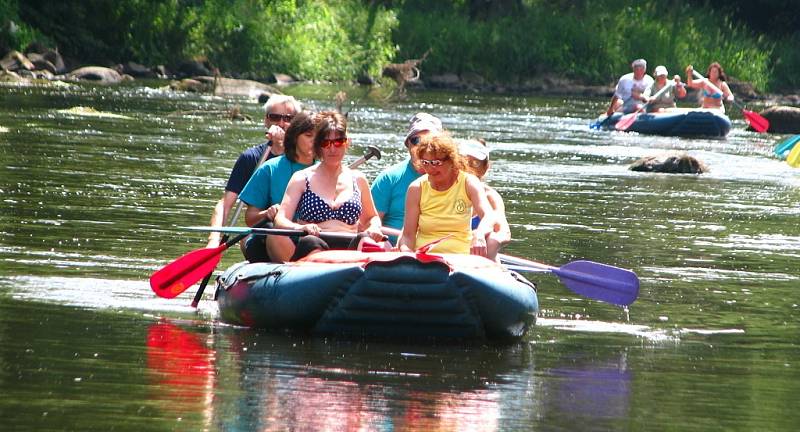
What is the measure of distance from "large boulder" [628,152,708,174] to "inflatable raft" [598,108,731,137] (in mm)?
7098

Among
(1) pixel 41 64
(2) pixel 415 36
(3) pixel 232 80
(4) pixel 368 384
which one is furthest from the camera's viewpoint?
(2) pixel 415 36

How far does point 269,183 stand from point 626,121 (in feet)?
65.3

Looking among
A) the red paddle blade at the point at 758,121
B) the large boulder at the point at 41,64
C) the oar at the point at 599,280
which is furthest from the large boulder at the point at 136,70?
the oar at the point at 599,280


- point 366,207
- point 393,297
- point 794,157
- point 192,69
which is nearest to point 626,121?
point 794,157

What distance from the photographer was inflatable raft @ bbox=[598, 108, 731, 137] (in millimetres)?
28234

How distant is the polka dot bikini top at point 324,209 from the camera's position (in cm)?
900

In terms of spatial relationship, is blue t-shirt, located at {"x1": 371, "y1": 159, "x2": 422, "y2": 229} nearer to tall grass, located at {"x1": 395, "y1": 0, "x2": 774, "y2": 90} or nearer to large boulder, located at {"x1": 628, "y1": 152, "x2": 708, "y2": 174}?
large boulder, located at {"x1": 628, "y1": 152, "x2": 708, "y2": 174}

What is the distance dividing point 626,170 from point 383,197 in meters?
11.9

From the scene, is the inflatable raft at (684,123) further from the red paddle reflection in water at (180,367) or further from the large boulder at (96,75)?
the red paddle reflection in water at (180,367)

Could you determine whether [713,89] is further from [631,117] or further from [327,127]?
[327,127]

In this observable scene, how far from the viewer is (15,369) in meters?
7.27

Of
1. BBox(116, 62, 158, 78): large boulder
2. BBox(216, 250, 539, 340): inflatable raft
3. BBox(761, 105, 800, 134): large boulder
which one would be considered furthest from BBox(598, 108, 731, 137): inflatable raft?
BBox(216, 250, 539, 340): inflatable raft

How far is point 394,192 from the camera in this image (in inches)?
376

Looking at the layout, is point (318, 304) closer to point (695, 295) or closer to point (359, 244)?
point (359, 244)
